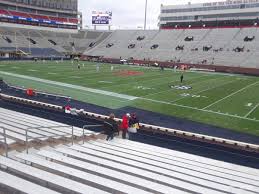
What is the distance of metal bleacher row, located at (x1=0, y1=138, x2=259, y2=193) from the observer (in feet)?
17.0

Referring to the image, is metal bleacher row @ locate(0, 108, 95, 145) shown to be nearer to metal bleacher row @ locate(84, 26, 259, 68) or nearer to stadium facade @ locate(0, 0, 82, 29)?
metal bleacher row @ locate(84, 26, 259, 68)

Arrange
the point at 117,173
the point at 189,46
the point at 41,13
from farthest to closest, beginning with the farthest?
the point at 41,13 < the point at 189,46 < the point at 117,173

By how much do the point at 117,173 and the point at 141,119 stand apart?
39.9 feet

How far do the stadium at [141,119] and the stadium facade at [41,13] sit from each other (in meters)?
1.46

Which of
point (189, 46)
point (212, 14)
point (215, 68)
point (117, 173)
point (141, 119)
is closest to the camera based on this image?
point (117, 173)

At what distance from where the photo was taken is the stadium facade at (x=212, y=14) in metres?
68.0

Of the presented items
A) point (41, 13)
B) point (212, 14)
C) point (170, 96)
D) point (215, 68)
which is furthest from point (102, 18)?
point (170, 96)

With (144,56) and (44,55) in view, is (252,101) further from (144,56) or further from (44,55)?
(44,55)

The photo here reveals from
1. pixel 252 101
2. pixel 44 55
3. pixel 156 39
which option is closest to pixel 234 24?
pixel 156 39

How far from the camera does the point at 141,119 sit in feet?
59.8

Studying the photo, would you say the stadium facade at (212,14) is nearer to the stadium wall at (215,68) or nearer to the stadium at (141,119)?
the stadium at (141,119)

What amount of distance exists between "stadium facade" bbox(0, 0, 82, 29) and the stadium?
146 centimetres

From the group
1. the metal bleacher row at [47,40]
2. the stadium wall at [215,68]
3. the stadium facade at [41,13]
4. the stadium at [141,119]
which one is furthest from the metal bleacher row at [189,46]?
the stadium facade at [41,13]

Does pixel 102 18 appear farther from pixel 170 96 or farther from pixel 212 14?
pixel 170 96
